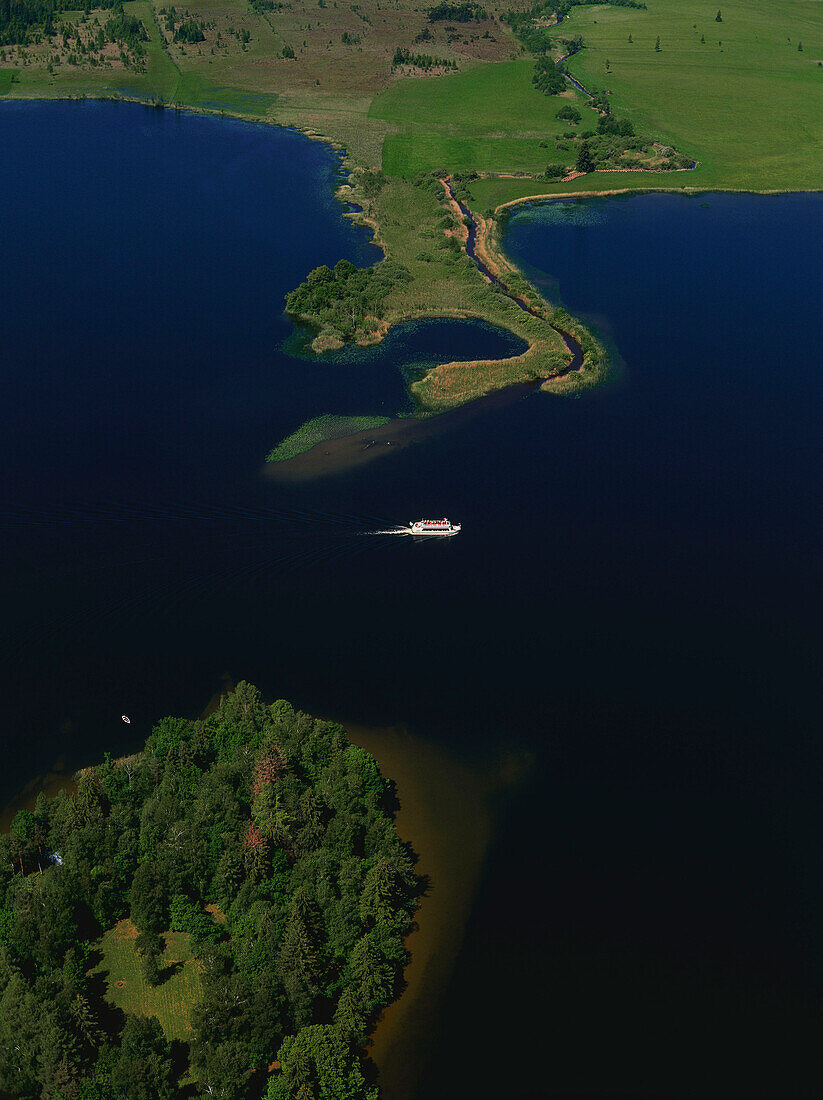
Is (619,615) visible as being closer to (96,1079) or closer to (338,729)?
(338,729)

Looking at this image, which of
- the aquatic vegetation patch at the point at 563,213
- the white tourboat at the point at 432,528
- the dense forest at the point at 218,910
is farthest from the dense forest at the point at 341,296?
the dense forest at the point at 218,910

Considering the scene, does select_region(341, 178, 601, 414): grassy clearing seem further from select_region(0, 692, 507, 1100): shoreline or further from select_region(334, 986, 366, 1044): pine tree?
select_region(334, 986, 366, 1044): pine tree

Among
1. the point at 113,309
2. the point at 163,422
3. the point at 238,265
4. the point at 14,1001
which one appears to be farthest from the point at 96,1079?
the point at 238,265

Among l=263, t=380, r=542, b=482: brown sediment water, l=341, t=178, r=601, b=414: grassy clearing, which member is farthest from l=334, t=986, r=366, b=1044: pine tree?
l=341, t=178, r=601, b=414: grassy clearing

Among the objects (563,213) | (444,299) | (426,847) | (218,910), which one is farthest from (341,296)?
(218,910)

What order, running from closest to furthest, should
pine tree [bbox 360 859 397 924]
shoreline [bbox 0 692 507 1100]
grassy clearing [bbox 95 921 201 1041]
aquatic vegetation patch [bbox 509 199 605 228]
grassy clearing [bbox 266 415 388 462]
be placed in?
grassy clearing [bbox 95 921 201 1041] → shoreline [bbox 0 692 507 1100] → pine tree [bbox 360 859 397 924] → grassy clearing [bbox 266 415 388 462] → aquatic vegetation patch [bbox 509 199 605 228]

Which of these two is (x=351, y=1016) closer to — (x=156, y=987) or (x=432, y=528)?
(x=156, y=987)
